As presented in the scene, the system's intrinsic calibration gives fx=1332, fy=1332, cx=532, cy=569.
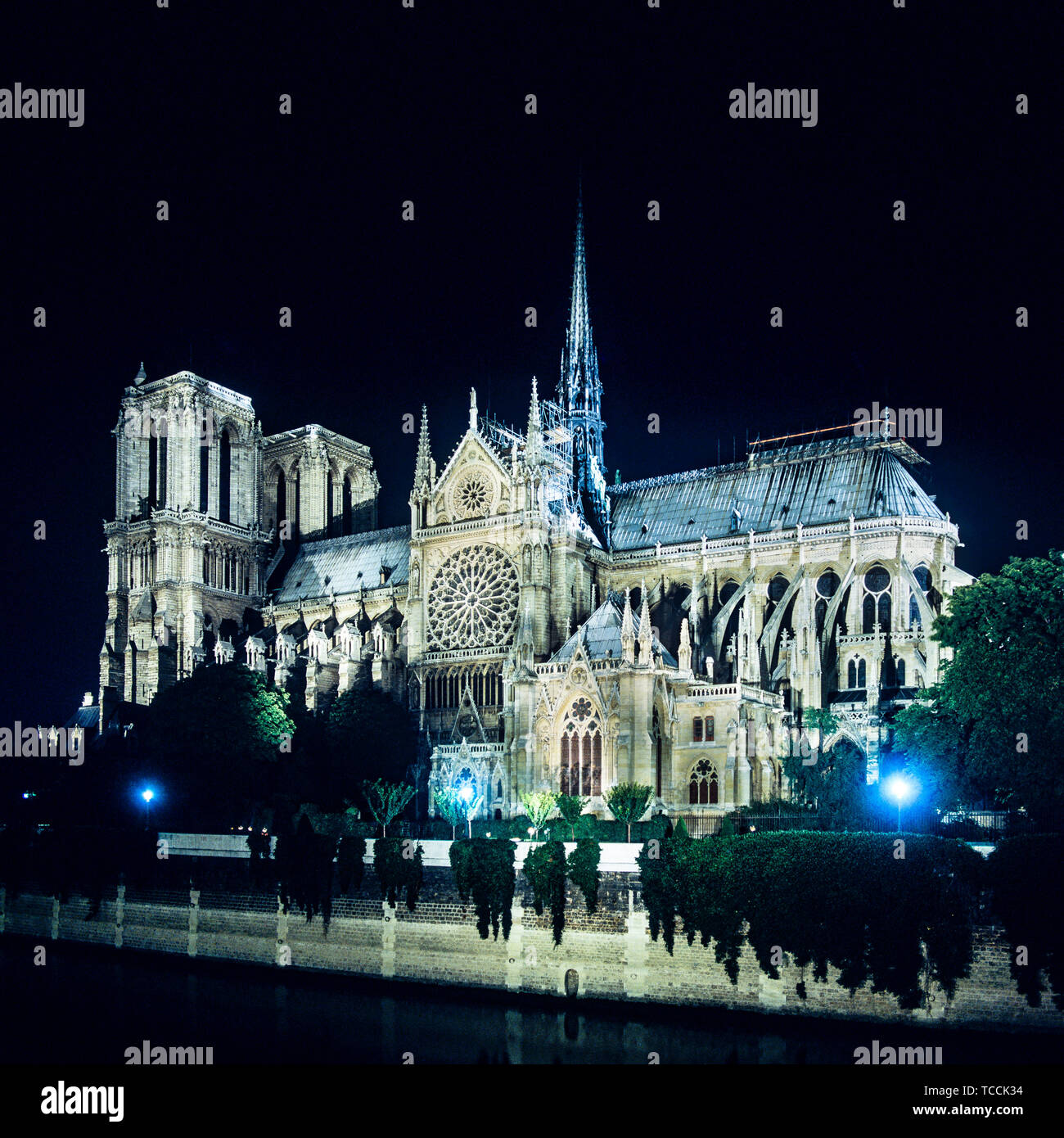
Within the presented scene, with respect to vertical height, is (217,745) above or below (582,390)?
below

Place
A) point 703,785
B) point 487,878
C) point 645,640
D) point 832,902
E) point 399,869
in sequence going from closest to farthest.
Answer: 1. point 832,902
2. point 487,878
3. point 399,869
4. point 703,785
5. point 645,640

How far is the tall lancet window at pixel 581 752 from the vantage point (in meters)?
54.9

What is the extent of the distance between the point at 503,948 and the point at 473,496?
33.9m

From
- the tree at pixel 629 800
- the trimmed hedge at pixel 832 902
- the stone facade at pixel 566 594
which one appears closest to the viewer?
the trimmed hedge at pixel 832 902

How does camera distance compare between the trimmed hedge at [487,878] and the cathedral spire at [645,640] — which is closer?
the trimmed hedge at [487,878]

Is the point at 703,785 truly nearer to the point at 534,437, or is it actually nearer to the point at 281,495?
the point at 534,437

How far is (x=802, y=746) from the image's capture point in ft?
189

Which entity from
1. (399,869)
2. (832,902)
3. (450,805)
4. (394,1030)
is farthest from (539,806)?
(832,902)

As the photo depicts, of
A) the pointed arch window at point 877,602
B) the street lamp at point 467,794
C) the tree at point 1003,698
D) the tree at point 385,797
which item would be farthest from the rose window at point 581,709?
the pointed arch window at point 877,602

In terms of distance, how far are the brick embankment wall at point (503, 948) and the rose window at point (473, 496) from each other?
2687 cm

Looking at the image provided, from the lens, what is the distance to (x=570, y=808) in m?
48.4

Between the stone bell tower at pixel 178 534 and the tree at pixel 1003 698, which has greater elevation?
the stone bell tower at pixel 178 534

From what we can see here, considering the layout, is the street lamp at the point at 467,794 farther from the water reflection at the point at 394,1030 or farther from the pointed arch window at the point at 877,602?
the pointed arch window at the point at 877,602
